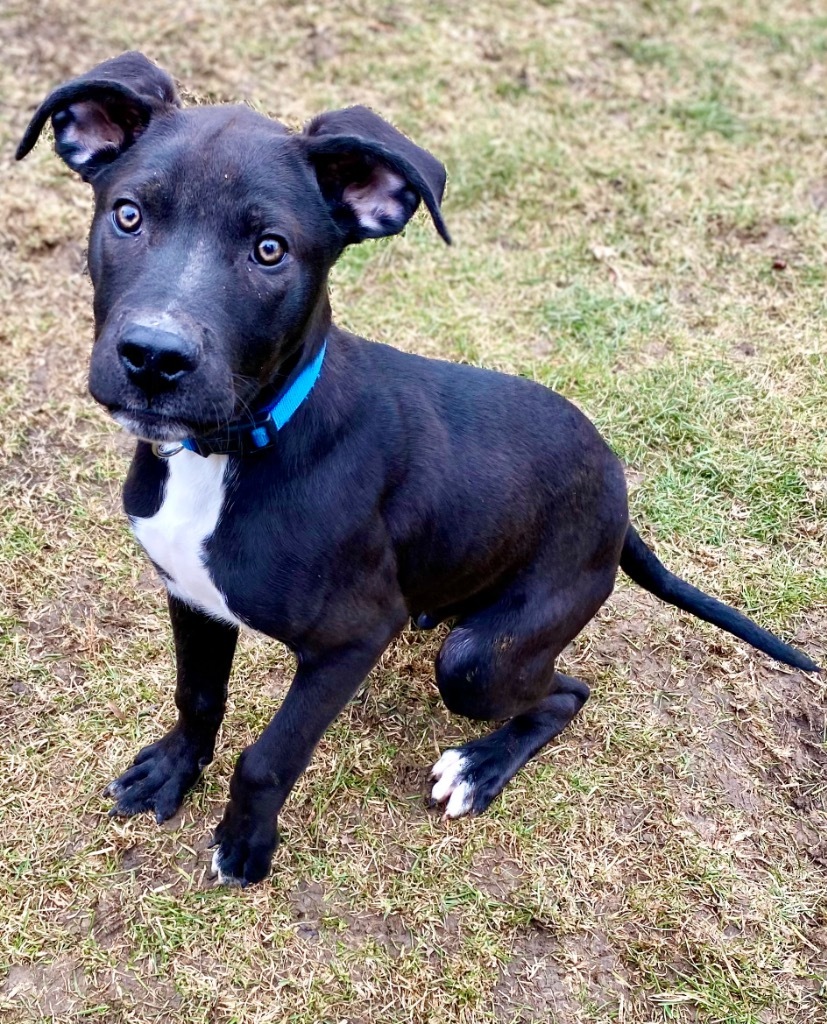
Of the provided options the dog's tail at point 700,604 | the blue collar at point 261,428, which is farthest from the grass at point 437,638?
the blue collar at point 261,428

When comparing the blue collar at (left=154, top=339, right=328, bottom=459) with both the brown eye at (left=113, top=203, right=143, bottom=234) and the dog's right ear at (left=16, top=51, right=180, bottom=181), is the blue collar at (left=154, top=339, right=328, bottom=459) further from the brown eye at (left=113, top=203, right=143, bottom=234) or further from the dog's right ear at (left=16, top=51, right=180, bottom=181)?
the dog's right ear at (left=16, top=51, right=180, bottom=181)

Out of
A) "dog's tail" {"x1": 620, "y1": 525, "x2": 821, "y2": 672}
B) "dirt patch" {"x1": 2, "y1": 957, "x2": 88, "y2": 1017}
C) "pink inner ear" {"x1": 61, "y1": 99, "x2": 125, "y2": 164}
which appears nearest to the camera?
"pink inner ear" {"x1": 61, "y1": 99, "x2": 125, "y2": 164}

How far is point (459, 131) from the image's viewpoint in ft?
19.9

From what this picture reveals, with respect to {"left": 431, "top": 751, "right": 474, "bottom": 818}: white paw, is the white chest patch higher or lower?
higher

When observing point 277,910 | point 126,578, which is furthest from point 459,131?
point 277,910

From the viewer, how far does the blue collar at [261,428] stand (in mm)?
2570

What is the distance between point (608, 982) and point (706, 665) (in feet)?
4.38

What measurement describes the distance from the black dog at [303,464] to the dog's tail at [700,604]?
0.01 m

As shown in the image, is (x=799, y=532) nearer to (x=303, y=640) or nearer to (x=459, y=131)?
(x=303, y=640)

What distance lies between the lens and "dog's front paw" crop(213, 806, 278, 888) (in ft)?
10.4

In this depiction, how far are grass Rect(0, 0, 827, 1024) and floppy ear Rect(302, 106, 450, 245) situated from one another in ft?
6.13

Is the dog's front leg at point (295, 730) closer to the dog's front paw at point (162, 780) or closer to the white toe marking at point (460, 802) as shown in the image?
the dog's front paw at point (162, 780)

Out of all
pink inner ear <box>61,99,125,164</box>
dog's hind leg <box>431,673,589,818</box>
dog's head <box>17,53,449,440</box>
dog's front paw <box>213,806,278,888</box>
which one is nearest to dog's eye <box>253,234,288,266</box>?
dog's head <box>17,53,449,440</box>

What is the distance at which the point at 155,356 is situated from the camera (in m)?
2.14
